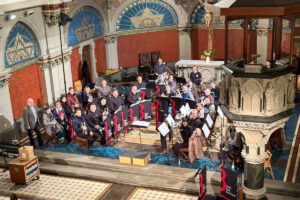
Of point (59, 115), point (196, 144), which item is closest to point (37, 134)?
point (59, 115)

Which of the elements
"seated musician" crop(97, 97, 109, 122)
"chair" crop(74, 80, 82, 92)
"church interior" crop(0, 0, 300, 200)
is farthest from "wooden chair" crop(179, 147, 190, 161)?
"chair" crop(74, 80, 82, 92)

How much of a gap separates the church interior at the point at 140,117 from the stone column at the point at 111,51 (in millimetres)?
484

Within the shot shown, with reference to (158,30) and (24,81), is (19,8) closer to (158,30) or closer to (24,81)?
(24,81)

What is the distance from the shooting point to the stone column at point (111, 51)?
20.8 m

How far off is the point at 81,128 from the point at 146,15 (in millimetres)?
10065

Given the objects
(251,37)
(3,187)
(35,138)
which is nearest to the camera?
(3,187)

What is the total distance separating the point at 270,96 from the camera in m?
7.69

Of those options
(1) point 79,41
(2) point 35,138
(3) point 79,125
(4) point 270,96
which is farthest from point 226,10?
(1) point 79,41

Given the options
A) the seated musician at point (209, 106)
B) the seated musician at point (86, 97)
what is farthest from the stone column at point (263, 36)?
the seated musician at point (86, 97)

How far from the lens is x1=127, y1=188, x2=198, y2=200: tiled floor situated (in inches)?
411

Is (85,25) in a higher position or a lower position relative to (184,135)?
higher

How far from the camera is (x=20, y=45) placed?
14672 mm

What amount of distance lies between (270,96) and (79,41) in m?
12.5

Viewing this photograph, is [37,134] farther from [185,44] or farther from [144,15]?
[185,44]
